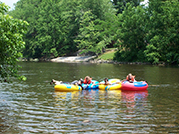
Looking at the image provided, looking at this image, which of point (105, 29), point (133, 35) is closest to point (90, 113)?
point (133, 35)

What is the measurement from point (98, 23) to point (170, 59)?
27800mm

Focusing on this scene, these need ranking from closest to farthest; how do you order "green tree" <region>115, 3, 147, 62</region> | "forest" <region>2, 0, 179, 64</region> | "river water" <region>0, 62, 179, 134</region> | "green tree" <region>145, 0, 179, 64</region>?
"river water" <region>0, 62, 179, 134</region>, "green tree" <region>145, 0, 179, 64</region>, "forest" <region>2, 0, 179, 64</region>, "green tree" <region>115, 3, 147, 62</region>

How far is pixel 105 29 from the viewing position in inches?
2532

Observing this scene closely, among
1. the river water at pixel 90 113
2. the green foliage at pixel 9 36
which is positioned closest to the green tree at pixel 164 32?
the river water at pixel 90 113

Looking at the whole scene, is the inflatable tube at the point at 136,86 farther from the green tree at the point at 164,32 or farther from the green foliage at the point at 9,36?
the green tree at the point at 164,32

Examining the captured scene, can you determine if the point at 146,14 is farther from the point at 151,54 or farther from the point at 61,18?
the point at 61,18

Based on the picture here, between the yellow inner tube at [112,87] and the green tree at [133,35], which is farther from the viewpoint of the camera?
the green tree at [133,35]

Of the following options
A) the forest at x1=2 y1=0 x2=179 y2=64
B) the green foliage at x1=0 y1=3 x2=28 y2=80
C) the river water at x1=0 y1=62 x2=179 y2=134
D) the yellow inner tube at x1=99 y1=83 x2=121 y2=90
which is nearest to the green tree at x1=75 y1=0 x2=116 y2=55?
the forest at x1=2 y1=0 x2=179 y2=64

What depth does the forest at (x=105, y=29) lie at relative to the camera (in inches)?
1794

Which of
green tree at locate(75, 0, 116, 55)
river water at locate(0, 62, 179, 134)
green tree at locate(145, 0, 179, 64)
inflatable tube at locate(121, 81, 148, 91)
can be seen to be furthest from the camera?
green tree at locate(75, 0, 116, 55)

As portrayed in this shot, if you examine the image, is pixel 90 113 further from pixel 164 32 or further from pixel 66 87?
pixel 164 32

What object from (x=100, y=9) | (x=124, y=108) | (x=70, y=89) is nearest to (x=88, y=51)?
(x=100, y=9)

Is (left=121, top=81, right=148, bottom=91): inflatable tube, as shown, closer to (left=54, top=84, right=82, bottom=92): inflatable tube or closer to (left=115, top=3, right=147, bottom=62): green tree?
(left=54, top=84, right=82, bottom=92): inflatable tube

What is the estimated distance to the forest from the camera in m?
45.6
